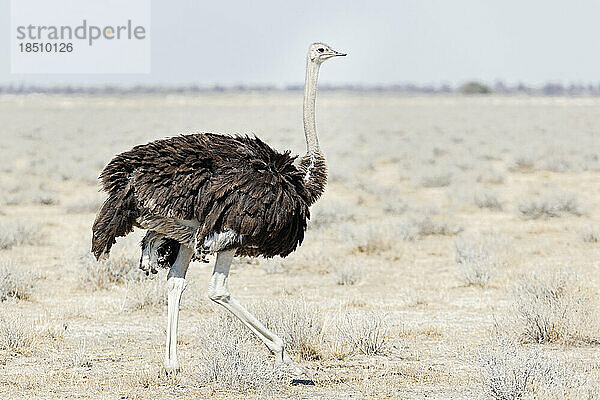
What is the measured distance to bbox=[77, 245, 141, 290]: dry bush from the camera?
1048 centimetres

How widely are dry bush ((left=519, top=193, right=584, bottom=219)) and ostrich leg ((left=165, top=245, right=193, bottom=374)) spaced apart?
1034 cm

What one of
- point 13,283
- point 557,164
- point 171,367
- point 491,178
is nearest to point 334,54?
point 171,367

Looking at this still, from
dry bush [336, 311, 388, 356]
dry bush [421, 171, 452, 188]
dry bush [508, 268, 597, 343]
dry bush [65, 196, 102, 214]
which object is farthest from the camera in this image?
dry bush [421, 171, 452, 188]

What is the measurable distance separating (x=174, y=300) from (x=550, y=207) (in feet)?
35.5

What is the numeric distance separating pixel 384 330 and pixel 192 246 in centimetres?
202

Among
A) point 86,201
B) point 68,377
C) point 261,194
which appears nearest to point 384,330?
point 261,194

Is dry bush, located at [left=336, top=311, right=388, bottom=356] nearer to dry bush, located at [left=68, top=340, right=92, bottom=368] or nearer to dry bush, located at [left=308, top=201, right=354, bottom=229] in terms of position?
dry bush, located at [left=68, top=340, right=92, bottom=368]

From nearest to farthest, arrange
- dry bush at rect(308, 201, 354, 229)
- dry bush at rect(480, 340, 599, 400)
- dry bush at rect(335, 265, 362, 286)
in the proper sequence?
dry bush at rect(480, 340, 599, 400) < dry bush at rect(335, 265, 362, 286) < dry bush at rect(308, 201, 354, 229)

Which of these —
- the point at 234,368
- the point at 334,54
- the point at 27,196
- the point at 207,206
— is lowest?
the point at 27,196

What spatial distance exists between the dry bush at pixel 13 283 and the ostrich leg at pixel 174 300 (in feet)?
10.6

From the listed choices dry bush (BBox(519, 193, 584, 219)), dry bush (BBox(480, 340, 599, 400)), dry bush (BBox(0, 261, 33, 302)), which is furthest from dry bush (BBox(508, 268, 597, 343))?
dry bush (BBox(519, 193, 584, 219))

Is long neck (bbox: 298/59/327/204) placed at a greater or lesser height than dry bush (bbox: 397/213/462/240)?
greater

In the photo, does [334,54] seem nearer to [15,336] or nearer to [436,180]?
[15,336]

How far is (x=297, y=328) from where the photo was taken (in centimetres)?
748
